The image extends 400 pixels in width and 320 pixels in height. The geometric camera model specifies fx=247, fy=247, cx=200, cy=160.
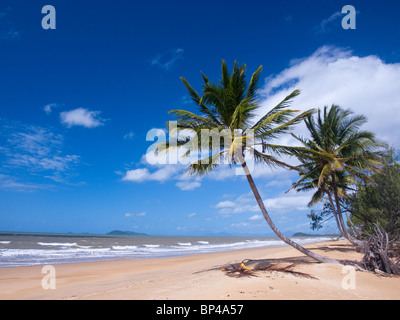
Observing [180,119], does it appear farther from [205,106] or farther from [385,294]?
[385,294]

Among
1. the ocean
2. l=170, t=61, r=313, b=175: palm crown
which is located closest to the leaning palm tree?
l=170, t=61, r=313, b=175: palm crown

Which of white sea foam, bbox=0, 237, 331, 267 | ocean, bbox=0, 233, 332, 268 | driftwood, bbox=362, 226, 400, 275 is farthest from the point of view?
ocean, bbox=0, 233, 332, 268

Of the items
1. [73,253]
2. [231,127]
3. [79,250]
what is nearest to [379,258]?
[231,127]

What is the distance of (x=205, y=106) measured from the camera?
9.65m

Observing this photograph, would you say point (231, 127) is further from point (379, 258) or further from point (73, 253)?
point (73, 253)

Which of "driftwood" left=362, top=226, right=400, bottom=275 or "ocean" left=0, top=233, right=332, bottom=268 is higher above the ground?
"driftwood" left=362, top=226, right=400, bottom=275

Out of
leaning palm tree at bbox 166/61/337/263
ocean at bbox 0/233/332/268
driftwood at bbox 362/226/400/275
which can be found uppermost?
leaning palm tree at bbox 166/61/337/263

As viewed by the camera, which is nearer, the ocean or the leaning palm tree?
the leaning palm tree

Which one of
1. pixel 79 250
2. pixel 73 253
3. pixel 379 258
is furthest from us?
pixel 79 250

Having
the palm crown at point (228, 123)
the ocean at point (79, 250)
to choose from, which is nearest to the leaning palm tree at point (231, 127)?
the palm crown at point (228, 123)

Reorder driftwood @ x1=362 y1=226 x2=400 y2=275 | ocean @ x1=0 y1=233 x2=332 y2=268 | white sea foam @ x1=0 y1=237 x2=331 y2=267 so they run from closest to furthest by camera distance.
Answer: driftwood @ x1=362 y1=226 x2=400 y2=275, white sea foam @ x1=0 y1=237 x2=331 y2=267, ocean @ x1=0 y1=233 x2=332 y2=268

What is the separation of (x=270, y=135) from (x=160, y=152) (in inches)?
164

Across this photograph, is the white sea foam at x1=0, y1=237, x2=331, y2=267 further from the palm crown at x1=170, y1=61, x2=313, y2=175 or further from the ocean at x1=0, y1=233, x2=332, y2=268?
the palm crown at x1=170, y1=61, x2=313, y2=175

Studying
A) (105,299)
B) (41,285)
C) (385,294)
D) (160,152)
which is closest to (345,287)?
(385,294)
